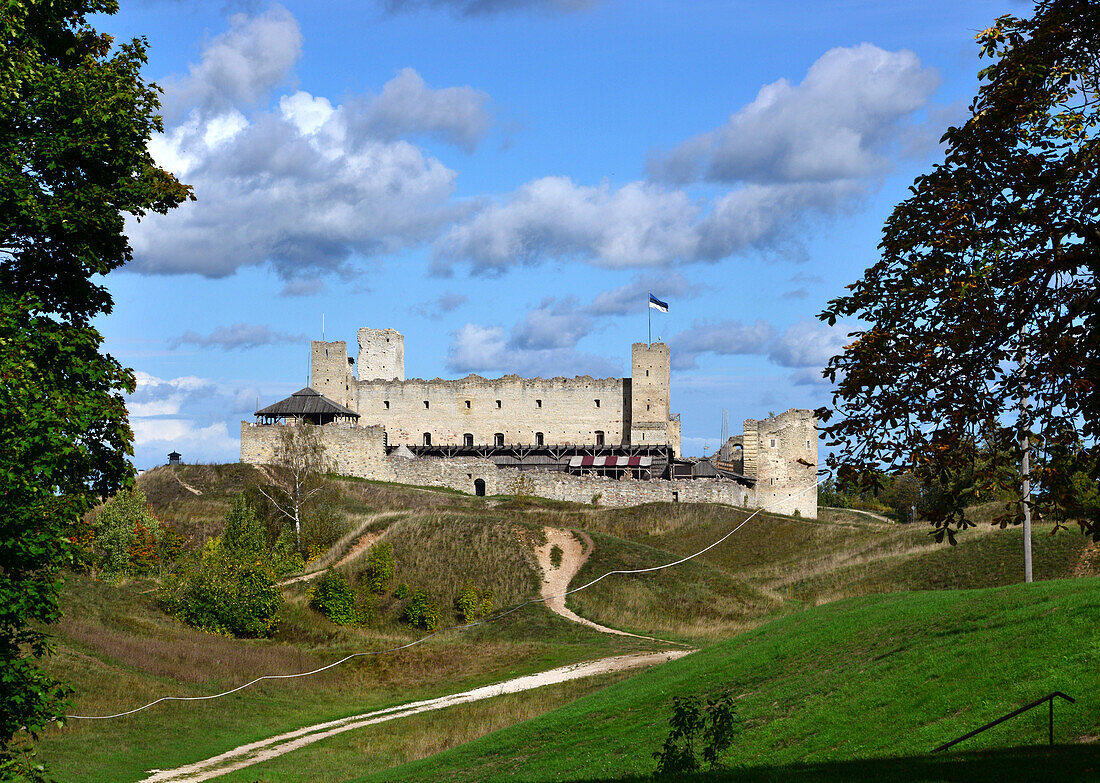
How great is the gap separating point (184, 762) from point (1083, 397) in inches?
832

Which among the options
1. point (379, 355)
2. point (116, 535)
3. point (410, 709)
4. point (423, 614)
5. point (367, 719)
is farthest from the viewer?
point (379, 355)

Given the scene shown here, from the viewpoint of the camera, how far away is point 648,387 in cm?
8206

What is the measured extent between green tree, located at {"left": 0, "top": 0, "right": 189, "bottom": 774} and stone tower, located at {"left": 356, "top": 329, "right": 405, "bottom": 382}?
239 ft

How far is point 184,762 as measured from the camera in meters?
23.6

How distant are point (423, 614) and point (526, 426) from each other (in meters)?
41.7

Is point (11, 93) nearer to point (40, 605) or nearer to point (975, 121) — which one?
point (40, 605)

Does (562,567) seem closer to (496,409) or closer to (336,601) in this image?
(336,601)

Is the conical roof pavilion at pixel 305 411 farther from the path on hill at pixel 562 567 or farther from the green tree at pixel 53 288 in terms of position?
the green tree at pixel 53 288

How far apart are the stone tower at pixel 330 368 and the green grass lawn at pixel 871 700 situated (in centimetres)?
6190

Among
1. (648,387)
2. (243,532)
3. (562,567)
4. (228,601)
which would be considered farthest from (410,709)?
(648,387)

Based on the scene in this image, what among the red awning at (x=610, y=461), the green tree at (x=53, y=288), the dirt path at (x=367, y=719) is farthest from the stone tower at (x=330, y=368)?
the green tree at (x=53, y=288)

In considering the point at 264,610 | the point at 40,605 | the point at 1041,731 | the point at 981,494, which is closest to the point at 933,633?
the point at 1041,731

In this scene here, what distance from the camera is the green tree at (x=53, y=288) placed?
13242 millimetres

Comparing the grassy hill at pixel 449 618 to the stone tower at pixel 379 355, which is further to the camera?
the stone tower at pixel 379 355
